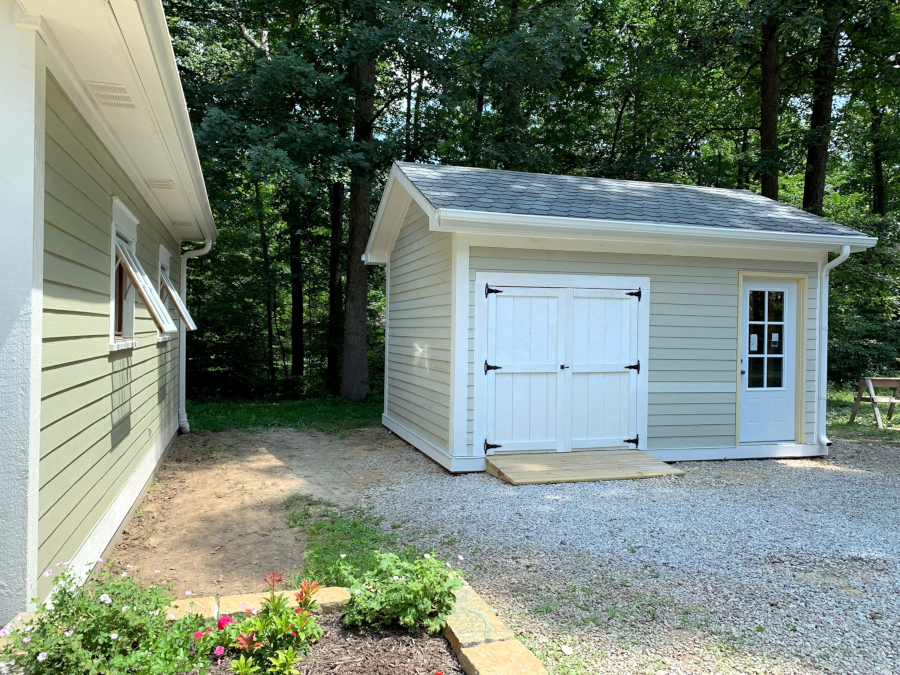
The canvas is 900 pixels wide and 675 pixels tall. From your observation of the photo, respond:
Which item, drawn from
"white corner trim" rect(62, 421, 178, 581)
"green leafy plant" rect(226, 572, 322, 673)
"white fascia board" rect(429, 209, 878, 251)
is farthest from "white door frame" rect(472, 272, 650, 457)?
"green leafy plant" rect(226, 572, 322, 673)

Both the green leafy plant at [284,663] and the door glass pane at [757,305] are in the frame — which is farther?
the door glass pane at [757,305]

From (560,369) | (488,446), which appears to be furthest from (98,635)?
(560,369)

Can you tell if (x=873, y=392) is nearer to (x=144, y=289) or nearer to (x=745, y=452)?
(x=745, y=452)

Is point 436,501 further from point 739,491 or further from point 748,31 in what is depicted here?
point 748,31

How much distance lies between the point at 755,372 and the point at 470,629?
5.79 m

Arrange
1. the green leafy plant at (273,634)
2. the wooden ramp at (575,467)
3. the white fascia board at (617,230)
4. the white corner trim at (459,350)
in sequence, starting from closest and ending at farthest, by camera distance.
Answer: the green leafy plant at (273,634) → the wooden ramp at (575,467) → the white fascia board at (617,230) → the white corner trim at (459,350)

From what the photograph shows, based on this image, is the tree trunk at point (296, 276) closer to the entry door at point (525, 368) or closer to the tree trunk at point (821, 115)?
the entry door at point (525, 368)

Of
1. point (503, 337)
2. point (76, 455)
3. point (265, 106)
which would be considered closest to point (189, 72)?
point (265, 106)

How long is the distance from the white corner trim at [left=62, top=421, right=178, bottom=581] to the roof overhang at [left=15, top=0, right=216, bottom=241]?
2092 mm

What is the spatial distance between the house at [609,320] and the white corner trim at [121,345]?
2.68m

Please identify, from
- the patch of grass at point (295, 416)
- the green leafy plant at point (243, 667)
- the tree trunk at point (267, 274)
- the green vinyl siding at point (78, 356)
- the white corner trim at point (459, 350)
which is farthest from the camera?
the tree trunk at point (267, 274)

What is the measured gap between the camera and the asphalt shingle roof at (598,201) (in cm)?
610

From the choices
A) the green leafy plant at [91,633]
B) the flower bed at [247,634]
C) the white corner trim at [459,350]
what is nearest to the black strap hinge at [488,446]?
the white corner trim at [459,350]

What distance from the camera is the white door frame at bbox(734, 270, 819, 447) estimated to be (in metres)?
6.83
